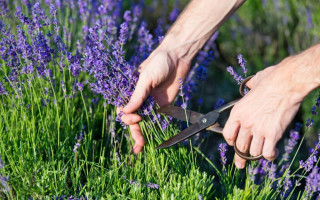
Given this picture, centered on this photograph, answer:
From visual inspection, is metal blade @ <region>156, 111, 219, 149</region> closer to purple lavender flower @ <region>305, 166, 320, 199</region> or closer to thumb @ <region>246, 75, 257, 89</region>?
thumb @ <region>246, 75, 257, 89</region>

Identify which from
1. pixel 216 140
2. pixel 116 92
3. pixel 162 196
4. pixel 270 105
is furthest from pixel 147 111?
pixel 216 140

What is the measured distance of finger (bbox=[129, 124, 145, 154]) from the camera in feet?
7.79

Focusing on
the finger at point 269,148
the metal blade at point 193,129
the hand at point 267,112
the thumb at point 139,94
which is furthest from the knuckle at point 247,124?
the thumb at point 139,94

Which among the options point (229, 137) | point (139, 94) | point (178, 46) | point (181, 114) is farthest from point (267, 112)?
point (178, 46)

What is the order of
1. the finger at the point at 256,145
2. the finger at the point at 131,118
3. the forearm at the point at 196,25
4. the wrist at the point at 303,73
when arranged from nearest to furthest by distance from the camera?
the wrist at the point at 303,73 < the finger at the point at 256,145 < the finger at the point at 131,118 < the forearm at the point at 196,25

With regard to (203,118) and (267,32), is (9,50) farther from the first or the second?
(267,32)

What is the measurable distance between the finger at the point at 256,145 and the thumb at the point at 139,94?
62 cm

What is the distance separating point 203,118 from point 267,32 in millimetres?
2799

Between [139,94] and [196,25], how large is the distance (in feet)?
2.16

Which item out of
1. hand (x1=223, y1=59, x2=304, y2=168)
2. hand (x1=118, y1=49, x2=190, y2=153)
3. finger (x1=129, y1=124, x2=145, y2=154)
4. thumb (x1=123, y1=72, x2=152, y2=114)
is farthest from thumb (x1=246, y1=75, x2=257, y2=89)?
finger (x1=129, y1=124, x2=145, y2=154)

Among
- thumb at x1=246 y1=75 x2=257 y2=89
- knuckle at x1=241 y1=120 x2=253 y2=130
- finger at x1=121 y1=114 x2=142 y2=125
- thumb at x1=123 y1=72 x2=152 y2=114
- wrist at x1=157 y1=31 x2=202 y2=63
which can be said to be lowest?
knuckle at x1=241 y1=120 x2=253 y2=130

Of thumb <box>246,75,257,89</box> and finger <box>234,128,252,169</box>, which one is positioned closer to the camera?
finger <box>234,128,252,169</box>

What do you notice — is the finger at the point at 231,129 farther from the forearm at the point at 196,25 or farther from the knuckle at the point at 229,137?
the forearm at the point at 196,25

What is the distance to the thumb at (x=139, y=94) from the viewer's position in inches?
88.6
